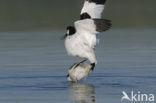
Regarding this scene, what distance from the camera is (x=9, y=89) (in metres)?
14.9

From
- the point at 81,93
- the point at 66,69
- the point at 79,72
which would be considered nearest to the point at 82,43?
the point at 79,72

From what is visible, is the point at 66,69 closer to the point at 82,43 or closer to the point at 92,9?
the point at 82,43

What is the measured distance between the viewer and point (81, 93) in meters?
14.3

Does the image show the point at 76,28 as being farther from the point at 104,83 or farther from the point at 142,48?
the point at 142,48

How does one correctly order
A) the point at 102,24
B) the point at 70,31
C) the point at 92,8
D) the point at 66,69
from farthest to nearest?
the point at 66,69, the point at 92,8, the point at 70,31, the point at 102,24

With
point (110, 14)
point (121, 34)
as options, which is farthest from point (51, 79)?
point (110, 14)

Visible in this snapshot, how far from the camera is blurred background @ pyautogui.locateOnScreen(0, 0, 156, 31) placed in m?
26.5

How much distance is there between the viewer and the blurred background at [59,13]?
26.5 metres

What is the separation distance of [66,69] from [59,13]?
1425 cm

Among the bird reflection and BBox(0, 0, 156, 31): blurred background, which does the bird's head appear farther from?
BBox(0, 0, 156, 31): blurred background

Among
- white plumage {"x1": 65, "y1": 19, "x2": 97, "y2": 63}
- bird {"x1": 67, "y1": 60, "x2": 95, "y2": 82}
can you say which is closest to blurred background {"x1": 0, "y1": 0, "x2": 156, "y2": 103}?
bird {"x1": 67, "y1": 60, "x2": 95, "y2": 82}

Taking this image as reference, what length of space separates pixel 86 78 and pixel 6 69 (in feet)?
6.50

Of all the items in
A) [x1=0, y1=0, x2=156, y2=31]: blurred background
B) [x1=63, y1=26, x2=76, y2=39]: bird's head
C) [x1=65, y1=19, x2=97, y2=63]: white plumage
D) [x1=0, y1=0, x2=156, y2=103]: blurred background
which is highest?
[x1=63, y1=26, x2=76, y2=39]: bird's head

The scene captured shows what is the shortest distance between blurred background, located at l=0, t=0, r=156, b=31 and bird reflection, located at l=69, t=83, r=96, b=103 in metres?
10.0
